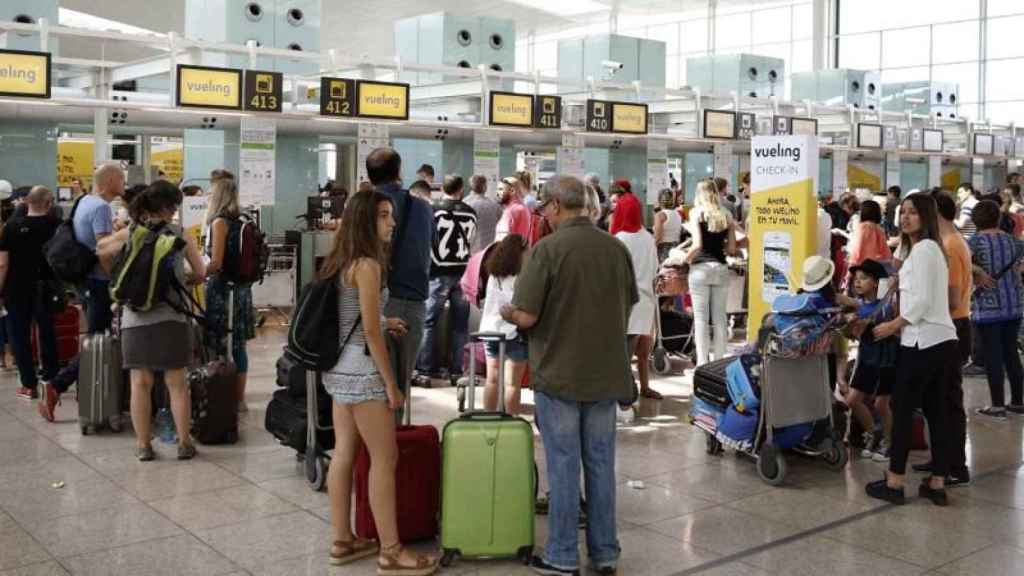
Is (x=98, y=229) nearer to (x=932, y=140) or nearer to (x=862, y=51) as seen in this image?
(x=932, y=140)

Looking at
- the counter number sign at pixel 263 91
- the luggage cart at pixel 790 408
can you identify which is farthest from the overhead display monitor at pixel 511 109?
the luggage cart at pixel 790 408

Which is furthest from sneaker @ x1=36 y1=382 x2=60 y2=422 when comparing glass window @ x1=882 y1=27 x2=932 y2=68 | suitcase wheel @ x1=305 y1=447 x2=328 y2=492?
glass window @ x1=882 y1=27 x2=932 y2=68

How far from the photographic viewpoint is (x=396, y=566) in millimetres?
4039

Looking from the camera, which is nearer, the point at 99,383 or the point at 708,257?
the point at 99,383

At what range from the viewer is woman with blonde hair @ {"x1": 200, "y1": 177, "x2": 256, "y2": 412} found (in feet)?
20.9

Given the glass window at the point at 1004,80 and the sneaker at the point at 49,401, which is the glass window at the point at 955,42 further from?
the sneaker at the point at 49,401

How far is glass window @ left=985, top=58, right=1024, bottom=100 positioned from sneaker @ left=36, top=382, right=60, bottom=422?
24856 mm

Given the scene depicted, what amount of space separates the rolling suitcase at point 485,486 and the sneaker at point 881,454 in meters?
2.81

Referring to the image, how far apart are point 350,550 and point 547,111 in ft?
30.4

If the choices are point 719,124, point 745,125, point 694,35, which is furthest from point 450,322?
point 694,35

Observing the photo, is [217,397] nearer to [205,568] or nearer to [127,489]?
[127,489]

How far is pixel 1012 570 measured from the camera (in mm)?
4262

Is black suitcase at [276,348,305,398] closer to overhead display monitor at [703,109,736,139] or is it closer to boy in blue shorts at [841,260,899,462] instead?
boy in blue shorts at [841,260,899,462]

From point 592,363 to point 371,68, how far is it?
29.5 feet
